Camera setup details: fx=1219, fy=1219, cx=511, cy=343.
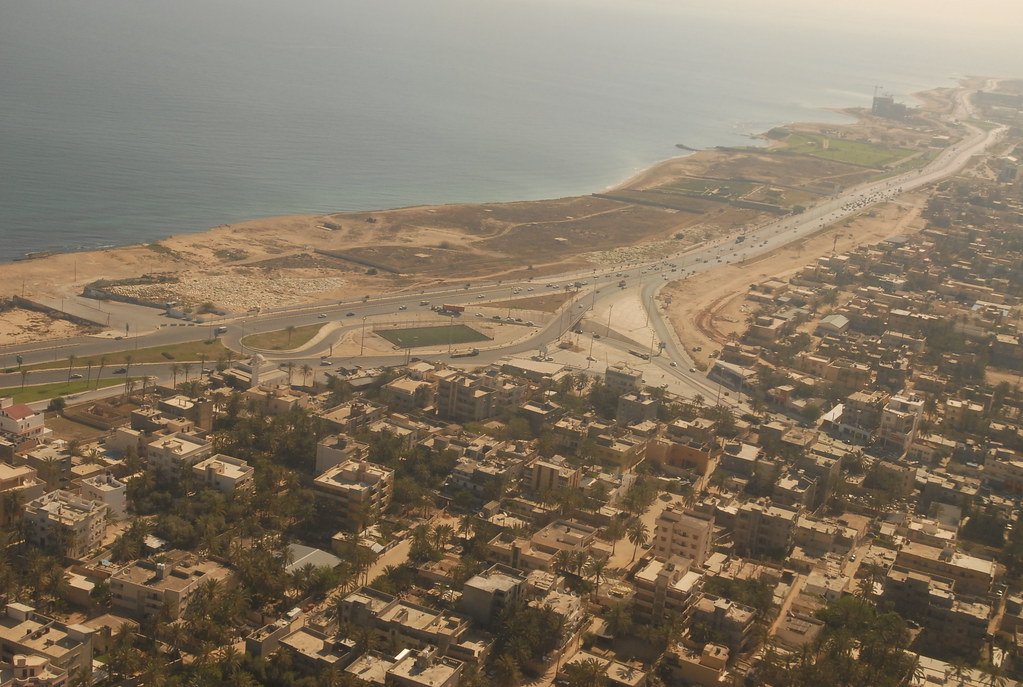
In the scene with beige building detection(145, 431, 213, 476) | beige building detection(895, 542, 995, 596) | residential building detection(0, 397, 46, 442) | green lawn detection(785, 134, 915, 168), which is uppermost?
green lawn detection(785, 134, 915, 168)

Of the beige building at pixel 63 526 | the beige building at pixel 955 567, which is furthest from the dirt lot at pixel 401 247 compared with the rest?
the beige building at pixel 955 567

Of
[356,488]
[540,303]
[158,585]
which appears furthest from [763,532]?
[540,303]

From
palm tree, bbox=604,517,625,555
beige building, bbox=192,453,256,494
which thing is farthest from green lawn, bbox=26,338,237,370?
palm tree, bbox=604,517,625,555

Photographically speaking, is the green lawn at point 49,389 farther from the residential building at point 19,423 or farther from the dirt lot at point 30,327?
the dirt lot at point 30,327

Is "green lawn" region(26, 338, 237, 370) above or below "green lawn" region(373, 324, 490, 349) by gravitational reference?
above

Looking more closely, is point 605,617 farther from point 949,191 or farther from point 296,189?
point 949,191

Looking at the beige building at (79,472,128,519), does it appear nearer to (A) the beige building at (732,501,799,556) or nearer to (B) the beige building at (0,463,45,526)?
(B) the beige building at (0,463,45,526)
